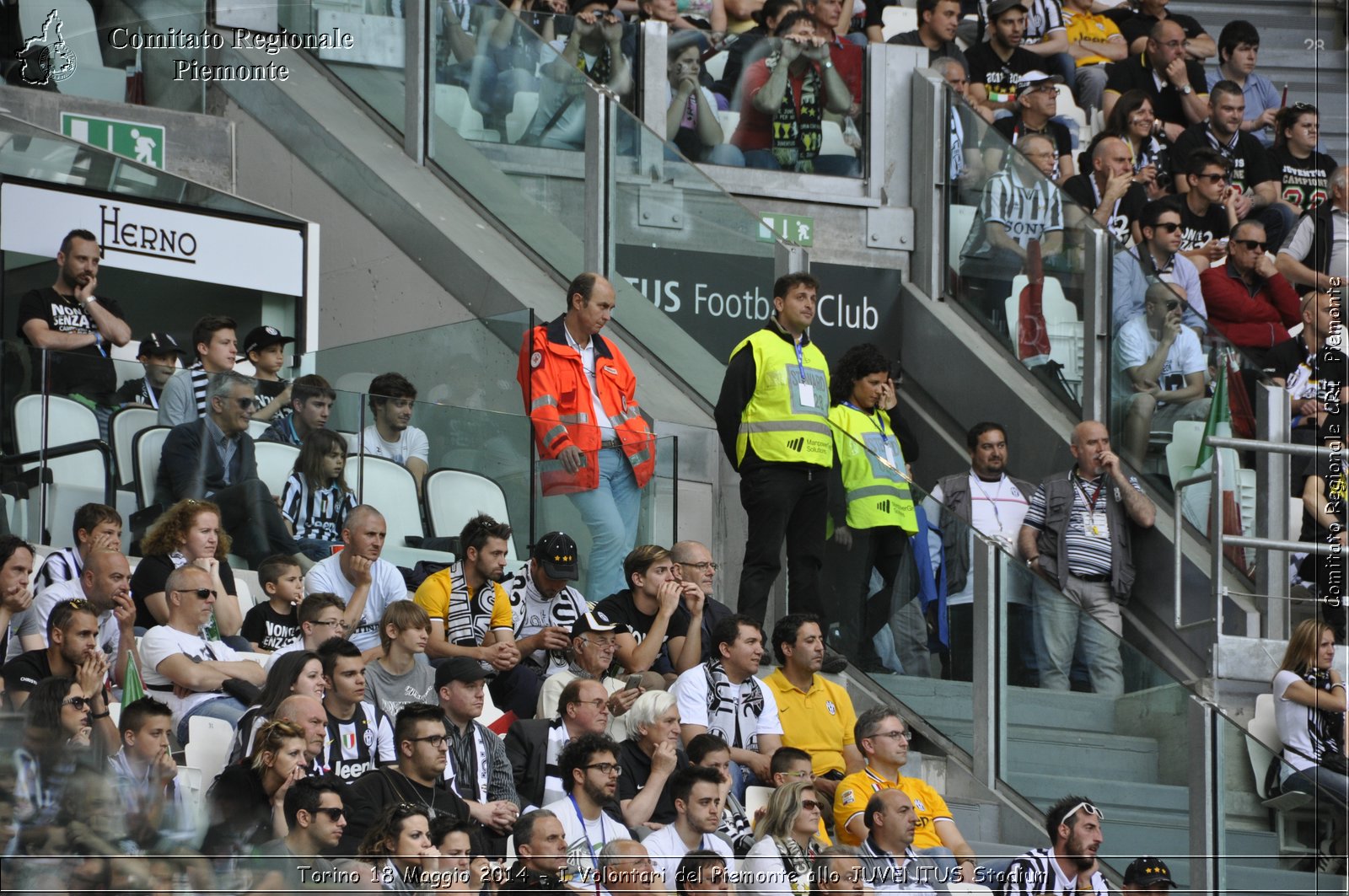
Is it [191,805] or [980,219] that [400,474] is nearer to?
[191,805]

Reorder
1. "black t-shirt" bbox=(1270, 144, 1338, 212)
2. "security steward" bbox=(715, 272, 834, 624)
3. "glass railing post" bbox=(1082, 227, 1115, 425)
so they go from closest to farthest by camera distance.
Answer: "security steward" bbox=(715, 272, 834, 624) < "glass railing post" bbox=(1082, 227, 1115, 425) < "black t-shirt" bbox=(1270, 144, 1338, 212)

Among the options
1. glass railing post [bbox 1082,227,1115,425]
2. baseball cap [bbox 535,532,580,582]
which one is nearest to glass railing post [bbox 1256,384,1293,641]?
glass railing post [bbox 1082,227,1115,425]

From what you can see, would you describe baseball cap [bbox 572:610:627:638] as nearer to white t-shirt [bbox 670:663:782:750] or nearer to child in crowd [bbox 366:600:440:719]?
white t-shirt [bbox 670:663:782:750]

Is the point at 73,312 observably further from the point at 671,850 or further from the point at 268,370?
the point at 671,850

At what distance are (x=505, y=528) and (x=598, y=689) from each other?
1358mm

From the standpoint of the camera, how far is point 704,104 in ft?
49.9

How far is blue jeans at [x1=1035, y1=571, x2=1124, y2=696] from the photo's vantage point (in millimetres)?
11664

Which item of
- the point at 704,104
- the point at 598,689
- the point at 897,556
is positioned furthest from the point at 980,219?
the point at 598,689

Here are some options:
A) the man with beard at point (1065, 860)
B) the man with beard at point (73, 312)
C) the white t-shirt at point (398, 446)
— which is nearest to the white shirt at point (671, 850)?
the man with beard at point (1065, 860)

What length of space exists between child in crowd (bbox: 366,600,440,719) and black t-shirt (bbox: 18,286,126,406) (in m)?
1.72

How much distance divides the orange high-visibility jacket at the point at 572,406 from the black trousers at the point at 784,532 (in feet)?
1.80

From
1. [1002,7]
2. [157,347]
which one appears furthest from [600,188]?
[1002,7]

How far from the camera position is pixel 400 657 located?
10383 millimetres

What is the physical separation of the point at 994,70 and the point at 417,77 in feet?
13.5
